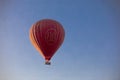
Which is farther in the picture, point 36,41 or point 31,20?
point 31,20

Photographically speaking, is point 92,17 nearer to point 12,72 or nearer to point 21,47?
point 21,47

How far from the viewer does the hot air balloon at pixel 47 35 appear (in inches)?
95.6

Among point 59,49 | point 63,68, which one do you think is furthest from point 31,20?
point 63,68

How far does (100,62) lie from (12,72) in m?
0.96

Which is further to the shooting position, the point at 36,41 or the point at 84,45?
the point at 84,45

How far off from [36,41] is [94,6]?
0.81 m

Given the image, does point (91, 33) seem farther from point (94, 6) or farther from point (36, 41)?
point (36, 41)

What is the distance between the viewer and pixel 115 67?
2.76m

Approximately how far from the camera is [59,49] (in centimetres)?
278

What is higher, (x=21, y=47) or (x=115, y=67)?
(x=21, y=47)

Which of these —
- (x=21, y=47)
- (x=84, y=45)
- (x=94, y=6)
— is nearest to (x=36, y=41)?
(x=21, y=47)

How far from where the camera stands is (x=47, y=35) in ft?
8.03

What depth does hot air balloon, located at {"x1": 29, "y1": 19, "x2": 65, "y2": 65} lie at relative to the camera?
7.97 feet

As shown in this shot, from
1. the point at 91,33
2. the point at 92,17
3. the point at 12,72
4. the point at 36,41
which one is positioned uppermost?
the point at 92,17
